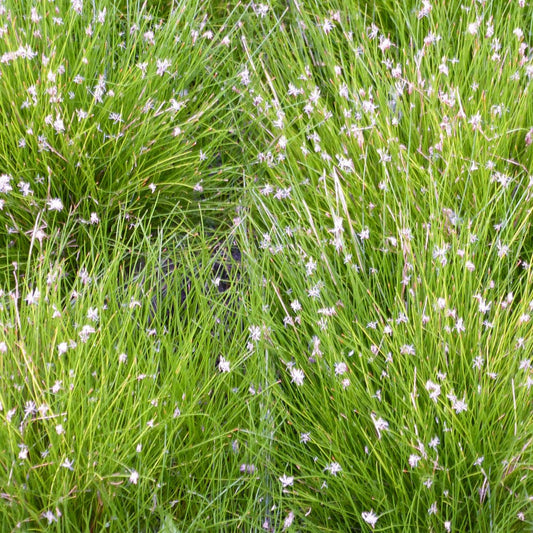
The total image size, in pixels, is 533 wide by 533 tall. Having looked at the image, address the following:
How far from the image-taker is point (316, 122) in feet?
9.74

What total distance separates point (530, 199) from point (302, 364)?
108cm

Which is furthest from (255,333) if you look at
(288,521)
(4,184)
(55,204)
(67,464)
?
(4,184)

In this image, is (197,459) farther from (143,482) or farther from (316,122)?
(316,122)

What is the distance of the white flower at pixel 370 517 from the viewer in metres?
1.93

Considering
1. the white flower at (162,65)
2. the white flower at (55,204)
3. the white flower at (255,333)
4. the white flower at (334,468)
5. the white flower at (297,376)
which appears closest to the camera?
the white flower at (334,468)

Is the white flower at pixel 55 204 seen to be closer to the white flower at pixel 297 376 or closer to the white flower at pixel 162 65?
the white flower at pixel 162 65

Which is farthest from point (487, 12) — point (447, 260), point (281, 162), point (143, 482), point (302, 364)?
point (143, 482)

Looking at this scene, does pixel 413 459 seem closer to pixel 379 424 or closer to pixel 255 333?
pixel 379 424

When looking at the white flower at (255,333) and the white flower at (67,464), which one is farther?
the white flower at (255,333)

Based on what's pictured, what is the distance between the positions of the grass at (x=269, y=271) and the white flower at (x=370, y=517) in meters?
0.02

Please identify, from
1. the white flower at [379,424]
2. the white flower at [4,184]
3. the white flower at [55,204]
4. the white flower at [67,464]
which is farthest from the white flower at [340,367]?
the white flower at [4,184]

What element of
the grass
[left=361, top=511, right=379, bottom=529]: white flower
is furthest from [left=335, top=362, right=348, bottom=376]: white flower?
[left=361, top=511, right=379, bottom=529]: white flower

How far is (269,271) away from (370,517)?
997 mm

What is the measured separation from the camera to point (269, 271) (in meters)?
2.59
